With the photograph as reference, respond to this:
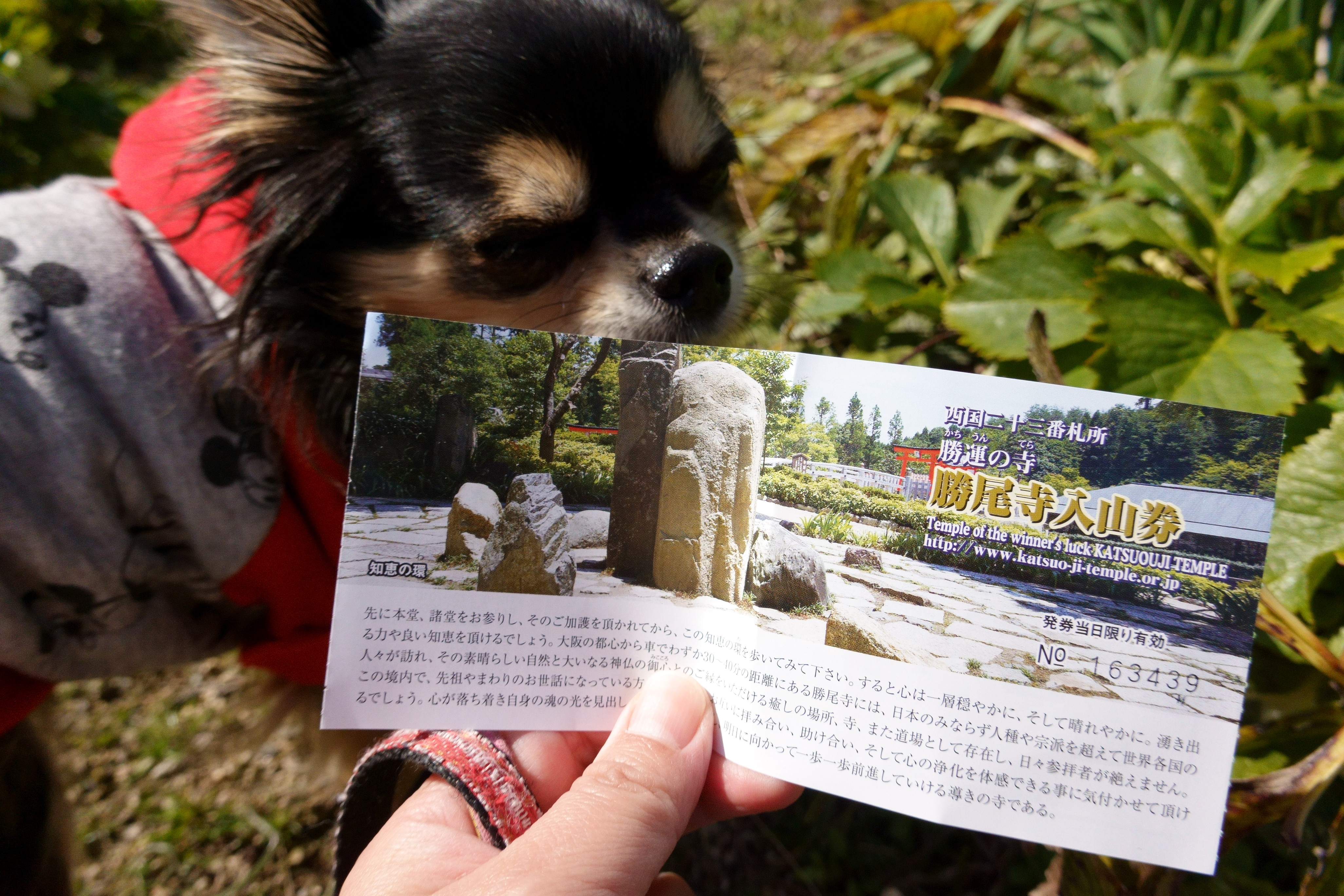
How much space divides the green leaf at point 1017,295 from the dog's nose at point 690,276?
0.40 metres

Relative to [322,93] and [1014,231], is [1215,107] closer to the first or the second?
[1014,231]

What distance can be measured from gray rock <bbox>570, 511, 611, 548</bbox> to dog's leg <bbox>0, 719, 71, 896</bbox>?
1228 millimetres

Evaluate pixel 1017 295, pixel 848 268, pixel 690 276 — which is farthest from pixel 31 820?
pixel 1017 295

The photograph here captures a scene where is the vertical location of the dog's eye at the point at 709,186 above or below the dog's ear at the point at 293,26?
below

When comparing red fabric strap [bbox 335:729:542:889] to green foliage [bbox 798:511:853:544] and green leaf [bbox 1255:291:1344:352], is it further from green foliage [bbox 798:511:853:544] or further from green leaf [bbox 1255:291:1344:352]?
green leaf [bbox 1255:291:1344:352]

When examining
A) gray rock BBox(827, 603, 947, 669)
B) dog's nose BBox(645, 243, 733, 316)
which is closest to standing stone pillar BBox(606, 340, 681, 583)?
gray rock BBox(827, 603, 947, 669)

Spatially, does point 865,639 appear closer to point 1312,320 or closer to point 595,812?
point 595,812

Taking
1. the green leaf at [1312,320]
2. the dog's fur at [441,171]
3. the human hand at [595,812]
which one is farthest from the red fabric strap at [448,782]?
the green leaf at [1312,320]

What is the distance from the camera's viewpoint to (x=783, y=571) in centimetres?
94

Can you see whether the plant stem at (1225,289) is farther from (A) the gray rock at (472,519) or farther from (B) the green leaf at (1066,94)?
(A) the gray rock at (472,519)

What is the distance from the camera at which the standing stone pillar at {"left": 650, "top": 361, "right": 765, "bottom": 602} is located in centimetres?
95

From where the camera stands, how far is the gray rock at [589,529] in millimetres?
976

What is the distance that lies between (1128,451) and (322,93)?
130 cm

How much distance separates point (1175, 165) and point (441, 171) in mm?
1156
